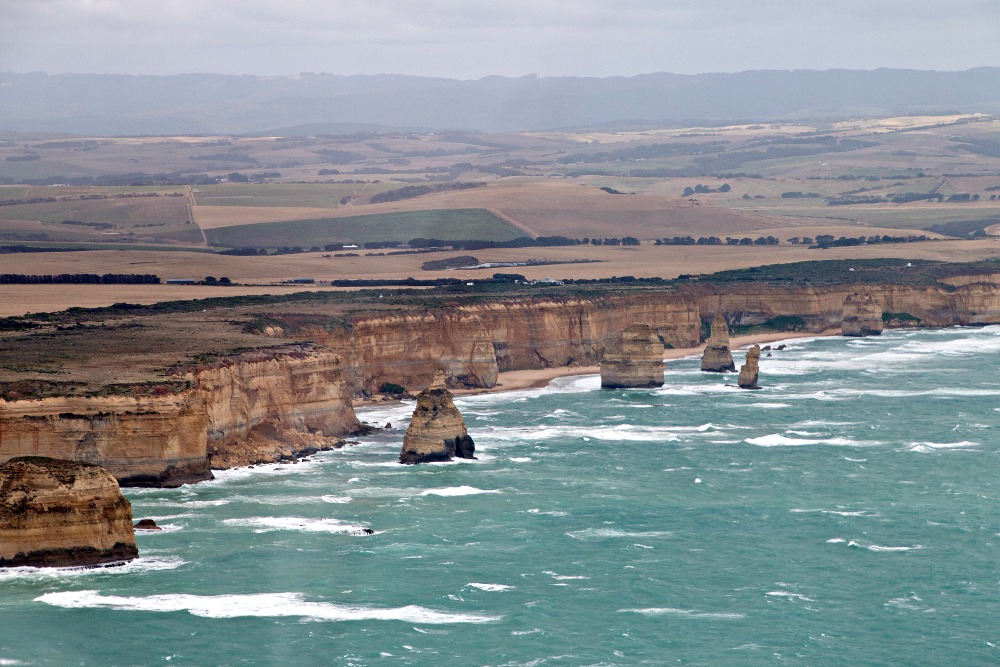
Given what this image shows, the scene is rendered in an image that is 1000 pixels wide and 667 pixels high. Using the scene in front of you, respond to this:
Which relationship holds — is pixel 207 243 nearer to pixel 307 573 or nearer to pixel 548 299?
pixel 548 299

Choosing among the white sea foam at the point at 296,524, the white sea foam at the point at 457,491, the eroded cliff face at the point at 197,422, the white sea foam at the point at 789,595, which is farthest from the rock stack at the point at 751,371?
the white sea foam at the point at 789,595

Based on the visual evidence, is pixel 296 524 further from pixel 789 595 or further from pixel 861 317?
pixel 861 317

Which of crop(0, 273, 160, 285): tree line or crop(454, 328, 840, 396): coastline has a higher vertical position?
crop(0, 273, 160, 285): tree line

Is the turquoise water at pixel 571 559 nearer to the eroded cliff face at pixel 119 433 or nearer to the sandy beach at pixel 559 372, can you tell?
the eroded cliff face at pixel 119 433

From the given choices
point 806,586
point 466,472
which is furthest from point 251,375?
point 806,586

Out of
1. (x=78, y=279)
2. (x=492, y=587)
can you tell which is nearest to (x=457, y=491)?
(x=492, y=587)

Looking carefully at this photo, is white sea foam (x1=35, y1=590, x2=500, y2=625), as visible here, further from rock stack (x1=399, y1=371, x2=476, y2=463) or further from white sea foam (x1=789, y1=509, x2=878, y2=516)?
rock stack (x1=399, y1=371, x2=476, y2=463)

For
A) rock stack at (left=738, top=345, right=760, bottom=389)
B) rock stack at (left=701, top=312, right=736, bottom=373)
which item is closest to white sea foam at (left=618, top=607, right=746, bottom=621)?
rock stack at (left=738, top=345, right=760, bottom=389)
